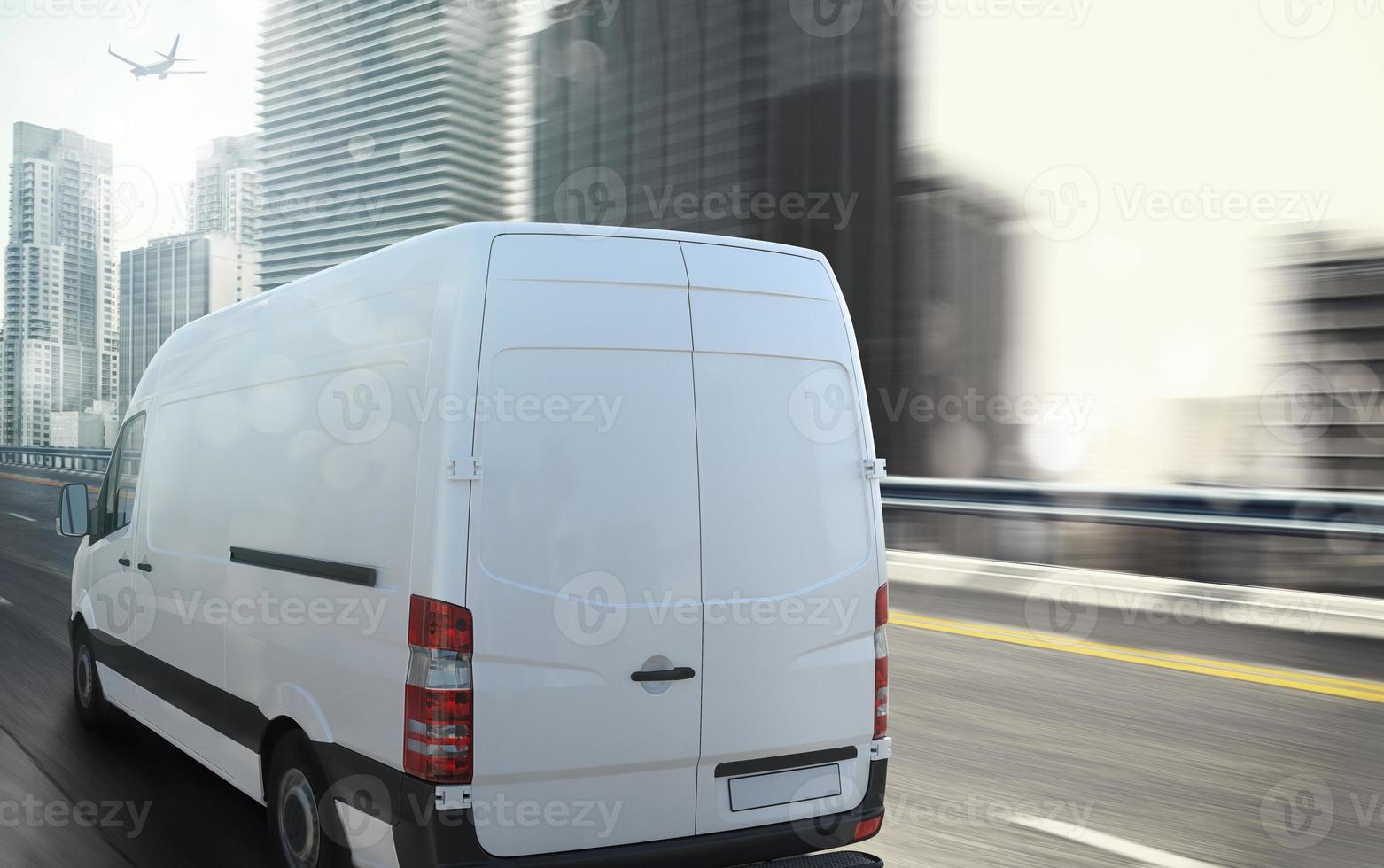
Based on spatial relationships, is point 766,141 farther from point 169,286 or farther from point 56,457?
point 56,457

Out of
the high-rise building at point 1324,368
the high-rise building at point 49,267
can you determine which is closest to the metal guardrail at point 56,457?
the high-rise building at point 49,267

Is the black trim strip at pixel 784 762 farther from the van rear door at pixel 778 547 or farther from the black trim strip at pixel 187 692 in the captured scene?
the black trim strip at pixel 187 692

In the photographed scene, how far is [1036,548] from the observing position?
11102mm

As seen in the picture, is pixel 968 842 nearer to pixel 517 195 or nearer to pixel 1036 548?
pixel 1036 548

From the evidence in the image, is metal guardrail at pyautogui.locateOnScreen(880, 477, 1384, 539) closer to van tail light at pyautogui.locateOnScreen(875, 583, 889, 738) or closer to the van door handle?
van tail light at pyautogui.locateOnScreen(875, 583, 889, 738)

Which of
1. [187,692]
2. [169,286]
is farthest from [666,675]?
[169,286]

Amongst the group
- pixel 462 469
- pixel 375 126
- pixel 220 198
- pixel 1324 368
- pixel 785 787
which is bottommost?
pixel 785 787

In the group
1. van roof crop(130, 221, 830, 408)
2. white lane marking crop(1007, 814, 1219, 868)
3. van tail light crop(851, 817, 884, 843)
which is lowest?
white lane marking crop(1007, 814, 1219, 868)

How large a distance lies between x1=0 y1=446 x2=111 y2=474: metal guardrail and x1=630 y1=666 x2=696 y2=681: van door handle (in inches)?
1364

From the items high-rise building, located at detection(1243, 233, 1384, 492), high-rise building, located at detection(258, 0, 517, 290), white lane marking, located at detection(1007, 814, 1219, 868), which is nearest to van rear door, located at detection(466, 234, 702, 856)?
white lane marking, located at detection(1007, 814, 1219, 868)

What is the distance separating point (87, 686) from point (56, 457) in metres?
37.3

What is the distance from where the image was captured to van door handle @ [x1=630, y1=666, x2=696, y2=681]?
2934 mm

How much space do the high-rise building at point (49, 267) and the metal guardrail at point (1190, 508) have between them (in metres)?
28.5

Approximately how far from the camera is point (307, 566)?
10.9 ft
